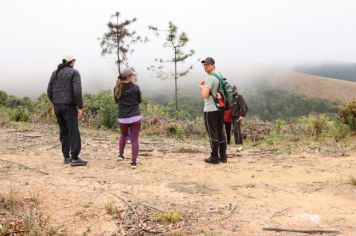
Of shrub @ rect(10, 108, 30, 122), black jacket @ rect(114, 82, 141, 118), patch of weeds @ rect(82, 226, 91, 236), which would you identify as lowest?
patch of weeds @ rect(82, 226, 91, 236)

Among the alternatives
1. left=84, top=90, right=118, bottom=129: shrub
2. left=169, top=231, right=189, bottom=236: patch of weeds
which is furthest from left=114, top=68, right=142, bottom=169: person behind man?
left=84, top=90, right=118, bottom=129: shrub

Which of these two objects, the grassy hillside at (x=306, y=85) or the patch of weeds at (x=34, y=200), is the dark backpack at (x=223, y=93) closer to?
the patch of weeds at (x=34, y=200)

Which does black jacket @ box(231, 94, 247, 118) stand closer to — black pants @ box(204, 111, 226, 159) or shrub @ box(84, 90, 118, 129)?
shrub @ box(84, 90, 118, 129)

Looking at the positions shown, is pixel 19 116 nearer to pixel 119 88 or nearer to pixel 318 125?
pixel 119 88

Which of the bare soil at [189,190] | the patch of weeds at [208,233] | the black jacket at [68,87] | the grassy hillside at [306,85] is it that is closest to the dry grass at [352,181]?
the bare soil at [189,190]

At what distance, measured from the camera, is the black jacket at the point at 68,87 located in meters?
7.77

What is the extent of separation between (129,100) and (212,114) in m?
1.39

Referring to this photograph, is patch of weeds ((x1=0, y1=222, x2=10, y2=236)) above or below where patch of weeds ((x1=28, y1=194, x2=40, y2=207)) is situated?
below

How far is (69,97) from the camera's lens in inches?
309

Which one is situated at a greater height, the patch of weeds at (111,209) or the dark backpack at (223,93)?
the dark backpack at (223,93)

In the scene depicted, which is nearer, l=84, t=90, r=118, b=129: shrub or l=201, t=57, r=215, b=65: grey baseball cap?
l=201, t=57, r=215, b=65: grey baseball cap

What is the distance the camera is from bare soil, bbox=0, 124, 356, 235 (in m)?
5.48

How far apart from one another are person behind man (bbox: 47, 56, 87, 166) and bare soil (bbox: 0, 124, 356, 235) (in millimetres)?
456

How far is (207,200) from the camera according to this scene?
6.18 m
